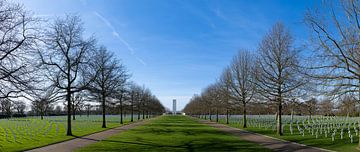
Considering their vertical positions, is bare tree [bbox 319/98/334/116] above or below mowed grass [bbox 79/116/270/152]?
above

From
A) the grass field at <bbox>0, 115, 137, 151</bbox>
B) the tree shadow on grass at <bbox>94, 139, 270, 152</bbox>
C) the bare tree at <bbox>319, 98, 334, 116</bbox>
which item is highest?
the bare tree at <bbox>319, 98, 334, 116</bbox>

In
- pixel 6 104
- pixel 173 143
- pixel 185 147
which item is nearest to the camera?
pixel 6 104

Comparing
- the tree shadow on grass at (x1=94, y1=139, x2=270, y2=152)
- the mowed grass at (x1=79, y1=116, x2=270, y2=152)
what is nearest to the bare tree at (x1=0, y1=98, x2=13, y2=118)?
the mowed grass at (x1=79, y1=116, x2=270, y2=152)

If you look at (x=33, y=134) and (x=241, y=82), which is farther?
(x=241, y=82)

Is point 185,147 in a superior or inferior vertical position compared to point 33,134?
superior

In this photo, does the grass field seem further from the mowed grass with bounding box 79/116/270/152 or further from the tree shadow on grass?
the tree shadow on grass

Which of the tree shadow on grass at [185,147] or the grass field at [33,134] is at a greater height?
the tree shadow on grass at [185,147]

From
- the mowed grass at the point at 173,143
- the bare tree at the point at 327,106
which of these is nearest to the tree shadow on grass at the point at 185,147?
the mowed grass at the point at 173,143

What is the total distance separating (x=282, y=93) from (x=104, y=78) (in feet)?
75.0

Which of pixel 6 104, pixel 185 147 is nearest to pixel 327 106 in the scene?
pixel 185 147

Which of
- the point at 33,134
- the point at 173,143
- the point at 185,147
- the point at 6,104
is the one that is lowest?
the point at 33,134

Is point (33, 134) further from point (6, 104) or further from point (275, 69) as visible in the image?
point (275, 69)

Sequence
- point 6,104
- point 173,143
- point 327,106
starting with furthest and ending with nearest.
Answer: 1. point 173,143
2. point 327,106
3. point 6,104

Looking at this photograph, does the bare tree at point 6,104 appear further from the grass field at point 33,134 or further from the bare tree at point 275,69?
Answer: the bare tree at point 275,69
